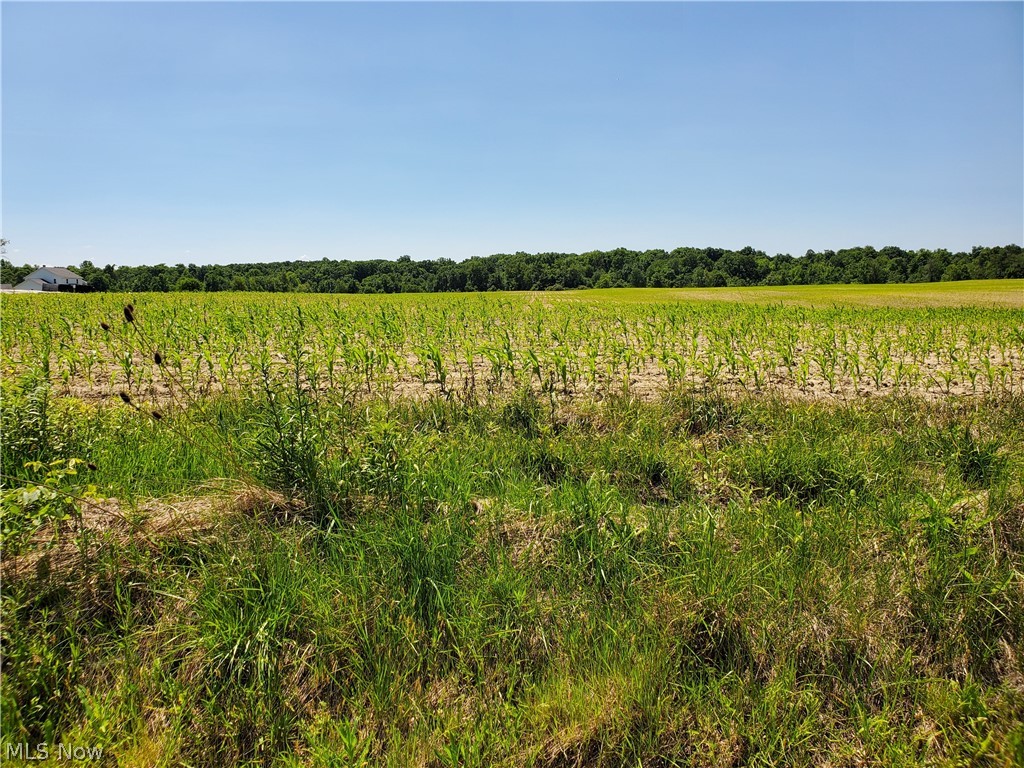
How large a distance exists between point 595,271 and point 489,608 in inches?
3824

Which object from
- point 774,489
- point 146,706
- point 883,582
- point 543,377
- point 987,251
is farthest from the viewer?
point 987,251

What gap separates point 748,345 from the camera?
10672 mm

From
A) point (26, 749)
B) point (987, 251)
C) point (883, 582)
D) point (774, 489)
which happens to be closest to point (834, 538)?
point (883, 582)

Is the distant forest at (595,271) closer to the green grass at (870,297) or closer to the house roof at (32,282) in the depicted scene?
the house roof at (32,282)

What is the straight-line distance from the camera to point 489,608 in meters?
3.31

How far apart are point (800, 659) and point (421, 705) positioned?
2226 millimetres

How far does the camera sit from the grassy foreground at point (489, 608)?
106 inches

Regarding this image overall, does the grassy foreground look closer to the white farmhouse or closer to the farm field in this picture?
the farm field

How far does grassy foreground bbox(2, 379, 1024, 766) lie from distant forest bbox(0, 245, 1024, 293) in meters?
65.3

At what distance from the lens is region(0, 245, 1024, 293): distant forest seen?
7200 centimetres

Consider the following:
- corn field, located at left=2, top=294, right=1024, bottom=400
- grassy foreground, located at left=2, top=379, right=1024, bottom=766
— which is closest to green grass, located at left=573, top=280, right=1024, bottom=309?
corn field, located at left=2, top=294, right=1024, bottom=400

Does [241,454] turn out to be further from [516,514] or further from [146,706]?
[516,514]

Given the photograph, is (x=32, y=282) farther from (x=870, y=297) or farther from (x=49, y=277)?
(x=870, y=297)

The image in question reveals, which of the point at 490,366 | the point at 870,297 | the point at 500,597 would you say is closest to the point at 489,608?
the point at 500,597
